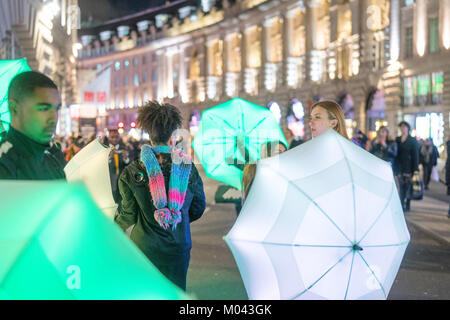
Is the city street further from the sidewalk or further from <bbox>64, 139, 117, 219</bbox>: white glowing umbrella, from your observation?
<bbox>64, 139, 117, 219</bbox>: white glowing umbrella

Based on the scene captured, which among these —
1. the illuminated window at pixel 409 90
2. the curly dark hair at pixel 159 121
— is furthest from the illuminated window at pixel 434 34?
the curly dark hair at pixel 159 121

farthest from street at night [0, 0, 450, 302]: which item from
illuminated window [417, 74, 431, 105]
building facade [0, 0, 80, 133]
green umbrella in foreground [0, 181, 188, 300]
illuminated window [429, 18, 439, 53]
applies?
illuminated window [429, 18, 439, 53]

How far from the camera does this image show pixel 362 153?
150 inches

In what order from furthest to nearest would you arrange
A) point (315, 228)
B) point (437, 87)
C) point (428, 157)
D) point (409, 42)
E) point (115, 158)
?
1. point (409, 42)
2. point (437, 87)
3. point (428, 157)
4. point (115, 158)
5. point (315, 228)

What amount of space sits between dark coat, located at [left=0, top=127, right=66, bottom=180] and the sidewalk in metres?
9.00

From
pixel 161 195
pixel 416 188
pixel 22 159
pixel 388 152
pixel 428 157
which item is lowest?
pixel 428 157

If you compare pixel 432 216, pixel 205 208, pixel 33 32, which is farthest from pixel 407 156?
pixel 33 32

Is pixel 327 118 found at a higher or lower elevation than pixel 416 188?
higher

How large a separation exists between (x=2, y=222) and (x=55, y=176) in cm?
92

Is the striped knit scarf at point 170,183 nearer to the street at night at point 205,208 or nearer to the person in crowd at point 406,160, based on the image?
the street at night at point 205,208

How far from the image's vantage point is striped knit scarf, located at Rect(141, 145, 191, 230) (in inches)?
158

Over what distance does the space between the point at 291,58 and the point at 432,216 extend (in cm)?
5061

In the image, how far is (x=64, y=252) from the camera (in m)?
2.05

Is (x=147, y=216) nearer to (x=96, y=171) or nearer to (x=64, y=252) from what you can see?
(x=96, y=171)
